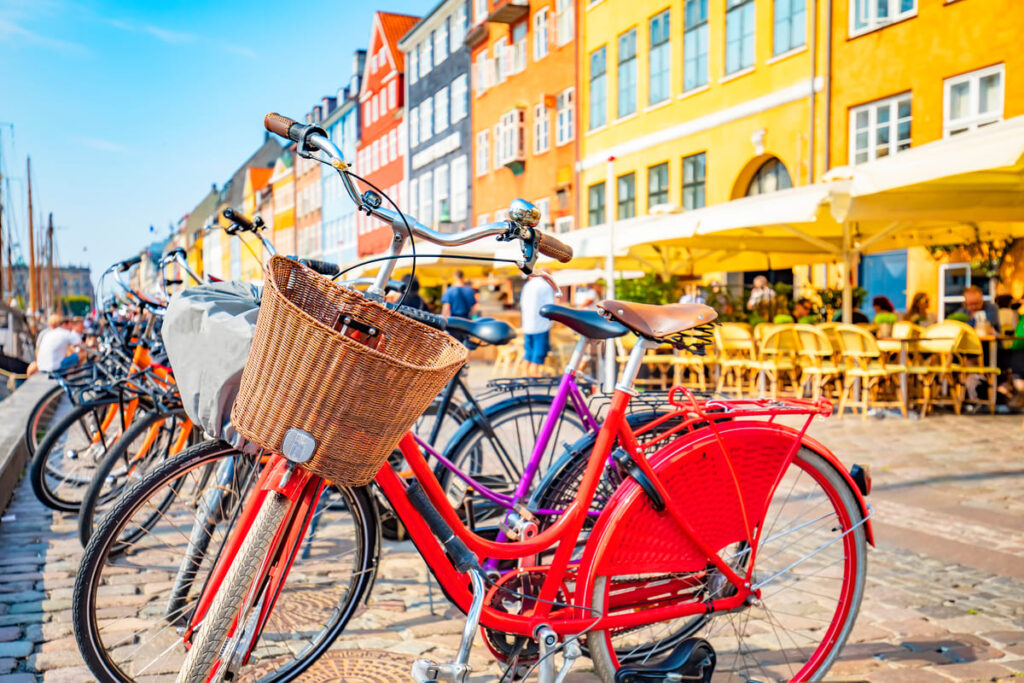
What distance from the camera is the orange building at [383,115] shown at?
4406 cm

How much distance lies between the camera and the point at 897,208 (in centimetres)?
917

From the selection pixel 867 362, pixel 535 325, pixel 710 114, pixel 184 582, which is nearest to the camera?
pixel 184 582

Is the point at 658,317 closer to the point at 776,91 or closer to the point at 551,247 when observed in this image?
the point at 551,247

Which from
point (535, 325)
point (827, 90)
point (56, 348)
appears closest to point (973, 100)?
point (827, 90)

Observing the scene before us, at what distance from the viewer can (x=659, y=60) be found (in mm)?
21734

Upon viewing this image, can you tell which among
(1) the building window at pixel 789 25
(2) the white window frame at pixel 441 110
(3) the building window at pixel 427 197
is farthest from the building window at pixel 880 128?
(3) the building window at pixel 427 197

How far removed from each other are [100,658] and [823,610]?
Result: 2623 mm

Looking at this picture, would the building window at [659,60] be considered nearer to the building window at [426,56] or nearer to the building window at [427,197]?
the building window at [427,197]

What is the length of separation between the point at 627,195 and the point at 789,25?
21.5 feet

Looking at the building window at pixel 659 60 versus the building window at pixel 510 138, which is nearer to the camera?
the building window at pixel 659 60

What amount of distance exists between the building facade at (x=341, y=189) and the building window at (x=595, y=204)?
28.2m

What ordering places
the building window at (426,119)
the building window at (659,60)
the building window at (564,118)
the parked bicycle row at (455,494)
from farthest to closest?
the building window at (426,119) < the building window at (564,118) < the building window at (659,60) < the parked bicycle row at (455,494)

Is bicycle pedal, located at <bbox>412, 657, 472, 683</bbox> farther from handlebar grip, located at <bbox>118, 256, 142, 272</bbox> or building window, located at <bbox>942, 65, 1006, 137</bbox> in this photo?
building window, located at <bbox>942, 65, 1006, 137</bbox>

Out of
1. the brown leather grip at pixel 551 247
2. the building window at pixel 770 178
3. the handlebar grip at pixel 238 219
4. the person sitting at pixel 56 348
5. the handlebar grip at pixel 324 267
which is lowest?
the person sitting at pixel 56 348
